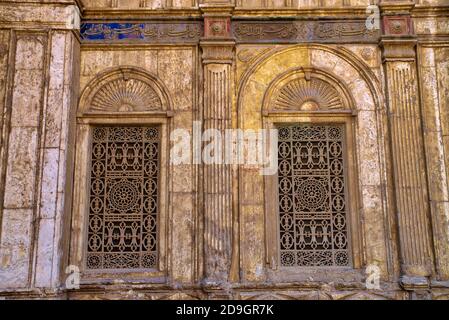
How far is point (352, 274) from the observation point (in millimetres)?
8688

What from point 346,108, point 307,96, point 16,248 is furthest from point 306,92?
point 16,248

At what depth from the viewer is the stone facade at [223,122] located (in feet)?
27.8

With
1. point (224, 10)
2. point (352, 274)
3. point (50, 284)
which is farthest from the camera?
point (224, 10)

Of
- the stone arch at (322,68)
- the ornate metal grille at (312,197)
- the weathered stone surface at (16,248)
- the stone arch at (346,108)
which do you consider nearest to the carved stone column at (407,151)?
the stone arch at (346,108)

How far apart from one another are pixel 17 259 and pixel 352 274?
17.2 feet

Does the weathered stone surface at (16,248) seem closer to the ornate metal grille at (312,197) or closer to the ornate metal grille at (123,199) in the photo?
the ornate metal grille at (123,199)

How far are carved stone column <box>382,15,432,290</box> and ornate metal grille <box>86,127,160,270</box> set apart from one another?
13.2 feet

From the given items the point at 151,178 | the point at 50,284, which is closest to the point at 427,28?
the point at 151,178

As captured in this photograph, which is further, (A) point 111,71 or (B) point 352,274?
(A) point 111,71

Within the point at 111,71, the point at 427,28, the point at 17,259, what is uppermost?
the point at 427,28

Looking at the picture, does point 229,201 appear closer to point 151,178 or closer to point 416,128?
point 151,178

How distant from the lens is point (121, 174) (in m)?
9.09

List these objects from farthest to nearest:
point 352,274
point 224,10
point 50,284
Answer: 1. point 224,10
2. point 352,274
3. point 50,284

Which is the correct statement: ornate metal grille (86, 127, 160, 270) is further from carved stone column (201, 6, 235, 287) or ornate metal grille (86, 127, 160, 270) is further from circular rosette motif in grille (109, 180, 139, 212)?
carved stone column (201, 6, 235, 287)
